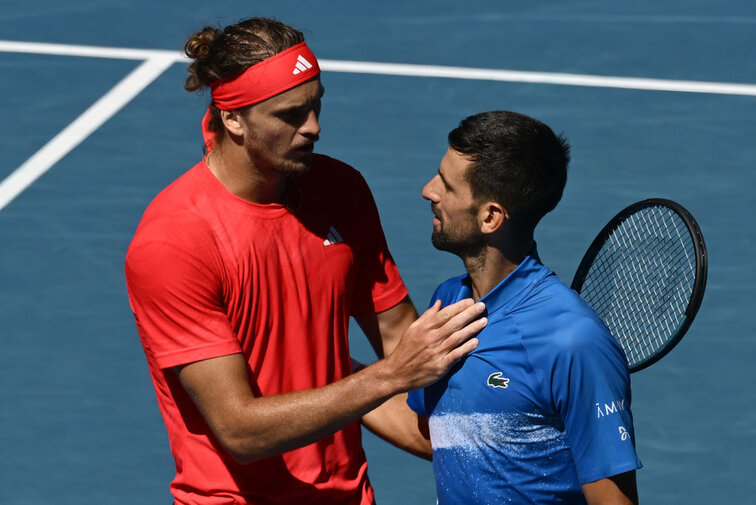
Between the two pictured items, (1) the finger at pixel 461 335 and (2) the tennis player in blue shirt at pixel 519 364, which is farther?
(1) the finger at pixel 461 335

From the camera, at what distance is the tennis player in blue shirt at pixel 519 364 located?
416 cm

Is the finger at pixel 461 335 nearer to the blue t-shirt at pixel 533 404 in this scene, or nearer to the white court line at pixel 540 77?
the blue t-shirt at pixel 533 404

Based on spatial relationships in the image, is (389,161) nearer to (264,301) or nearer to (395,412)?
(395,412)

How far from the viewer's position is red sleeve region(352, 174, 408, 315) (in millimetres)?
5039

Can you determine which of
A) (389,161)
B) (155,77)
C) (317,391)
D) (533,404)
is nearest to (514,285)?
(533,404)

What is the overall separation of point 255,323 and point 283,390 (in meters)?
0.25

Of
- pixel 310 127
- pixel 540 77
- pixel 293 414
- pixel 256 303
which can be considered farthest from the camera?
pixel 540 77

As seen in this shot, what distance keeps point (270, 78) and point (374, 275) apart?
3.09 ft

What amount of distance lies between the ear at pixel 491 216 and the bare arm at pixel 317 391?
25 centimetres

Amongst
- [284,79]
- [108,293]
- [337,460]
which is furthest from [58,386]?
[284,79]

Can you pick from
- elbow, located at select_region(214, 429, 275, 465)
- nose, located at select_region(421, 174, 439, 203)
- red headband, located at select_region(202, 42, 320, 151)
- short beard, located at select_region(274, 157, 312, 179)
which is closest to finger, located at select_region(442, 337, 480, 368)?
nose, located at select_region(421, 174, 439, 203)

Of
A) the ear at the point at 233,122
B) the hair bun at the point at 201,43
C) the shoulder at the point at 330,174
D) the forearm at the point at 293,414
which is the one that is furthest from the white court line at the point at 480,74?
the forearm at the point at 293,414

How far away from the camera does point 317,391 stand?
4426 mm

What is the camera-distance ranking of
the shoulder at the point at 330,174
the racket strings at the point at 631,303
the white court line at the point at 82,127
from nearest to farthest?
the shoulder at the point at 330,174
the racket strings at the point at 631,303
the white court line at the point at 82,127
